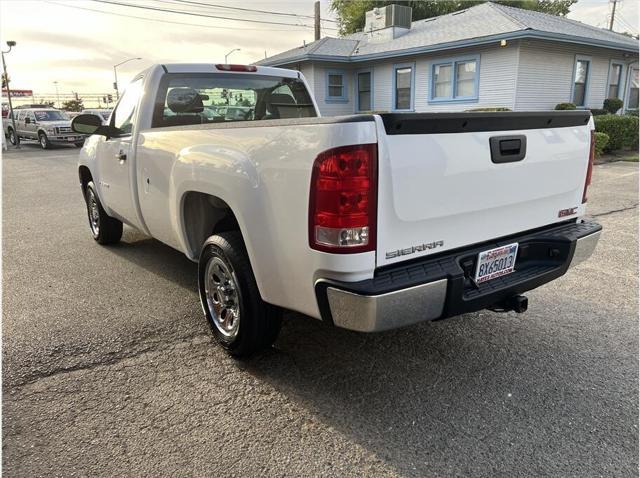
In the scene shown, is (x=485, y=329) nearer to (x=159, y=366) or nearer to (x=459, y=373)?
(x=459, y=373)

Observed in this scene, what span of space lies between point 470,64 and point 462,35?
1.02 metres

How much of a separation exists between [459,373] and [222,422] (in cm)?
149

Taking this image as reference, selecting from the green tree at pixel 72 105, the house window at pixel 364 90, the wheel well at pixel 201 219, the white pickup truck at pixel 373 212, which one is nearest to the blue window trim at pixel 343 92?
the house window at pixel 364 90

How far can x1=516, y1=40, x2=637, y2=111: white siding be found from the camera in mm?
16312

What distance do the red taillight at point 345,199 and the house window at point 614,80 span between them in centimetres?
2058

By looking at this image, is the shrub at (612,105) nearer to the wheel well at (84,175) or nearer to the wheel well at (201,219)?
the wheel well at (84,175)

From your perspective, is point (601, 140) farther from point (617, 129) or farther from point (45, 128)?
point (45, 128)

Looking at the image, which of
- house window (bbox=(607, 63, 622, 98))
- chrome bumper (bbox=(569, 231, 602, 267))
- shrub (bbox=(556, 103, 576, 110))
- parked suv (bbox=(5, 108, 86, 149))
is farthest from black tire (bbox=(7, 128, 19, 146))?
chrome bumper (bbox=(569, 231, 602, 267))

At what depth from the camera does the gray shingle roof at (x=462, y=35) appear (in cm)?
1623

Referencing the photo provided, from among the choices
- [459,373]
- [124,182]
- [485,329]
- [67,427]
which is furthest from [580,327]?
[124,182]

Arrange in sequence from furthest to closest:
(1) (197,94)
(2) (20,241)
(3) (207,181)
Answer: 1. (2) (20,241)
2. (1) (197,94)
3. (3) (207,181)

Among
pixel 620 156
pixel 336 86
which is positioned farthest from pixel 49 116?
pixel 620 156

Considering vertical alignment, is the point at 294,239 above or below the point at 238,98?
below

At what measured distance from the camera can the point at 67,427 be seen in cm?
270
